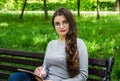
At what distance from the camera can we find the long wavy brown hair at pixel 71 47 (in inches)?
171

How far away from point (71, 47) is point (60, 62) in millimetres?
226

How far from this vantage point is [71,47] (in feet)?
14.5

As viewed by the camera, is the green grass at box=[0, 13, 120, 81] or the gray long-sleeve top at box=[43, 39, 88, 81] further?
the green grass at box=[0, 13, 120, 81]

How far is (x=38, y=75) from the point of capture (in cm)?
454

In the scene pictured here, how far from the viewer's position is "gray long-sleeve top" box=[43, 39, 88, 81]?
4.38m

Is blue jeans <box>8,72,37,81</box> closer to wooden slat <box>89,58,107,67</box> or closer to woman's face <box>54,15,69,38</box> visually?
woman's face <box>54,15,69,38</box>

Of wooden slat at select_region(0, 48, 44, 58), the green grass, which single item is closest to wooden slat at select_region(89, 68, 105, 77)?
wooden slat at select_region(0, 48, 44, 58)

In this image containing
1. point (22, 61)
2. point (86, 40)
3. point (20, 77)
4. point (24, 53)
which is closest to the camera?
point (20, 77)

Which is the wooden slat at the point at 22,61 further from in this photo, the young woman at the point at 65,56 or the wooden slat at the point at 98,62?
the wooden slat at the point at 98,62

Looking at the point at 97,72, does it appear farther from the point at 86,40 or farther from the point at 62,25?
the point at 86,40

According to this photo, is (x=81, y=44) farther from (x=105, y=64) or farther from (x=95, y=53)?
(x=95, y=53)

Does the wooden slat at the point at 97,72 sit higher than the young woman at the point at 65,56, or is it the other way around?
the young woman at the point at 65,56

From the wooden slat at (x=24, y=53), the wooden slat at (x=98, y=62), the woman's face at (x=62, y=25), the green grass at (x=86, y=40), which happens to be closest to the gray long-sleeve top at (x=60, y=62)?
→ the woman's face at (x=62, y=25)

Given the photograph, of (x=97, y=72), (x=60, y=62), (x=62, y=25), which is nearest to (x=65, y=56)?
(x=60, y=62)
